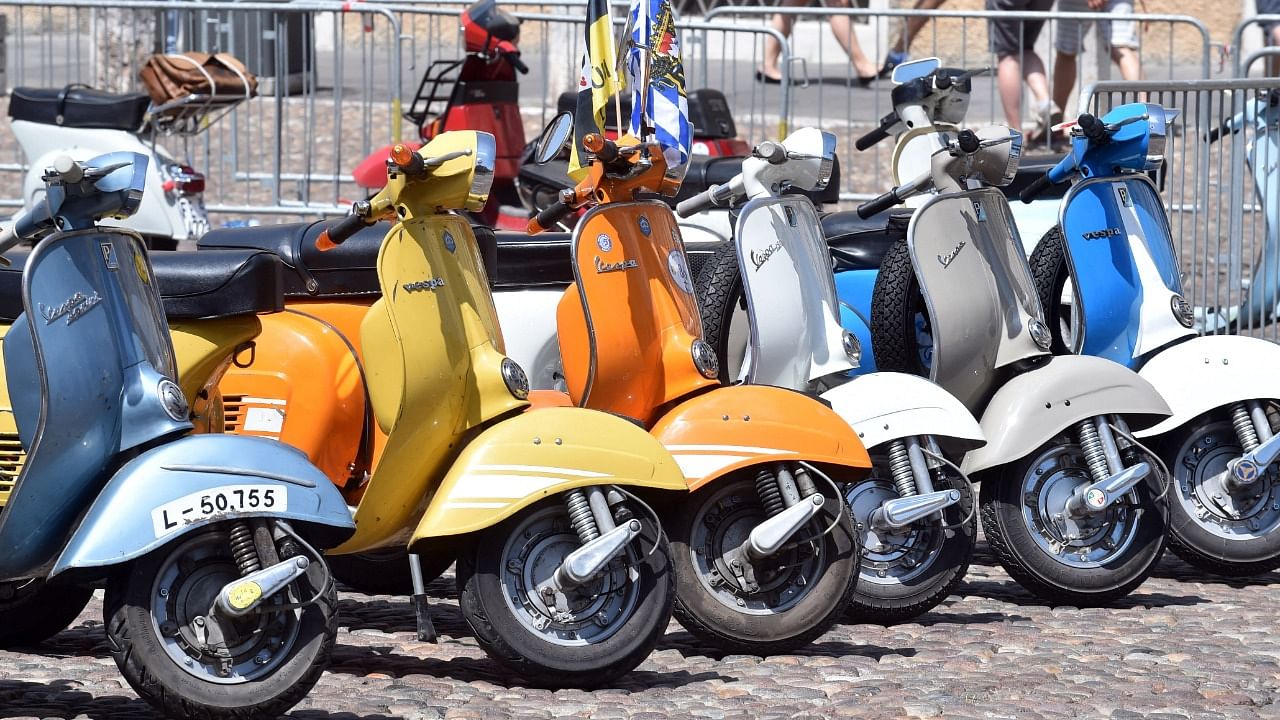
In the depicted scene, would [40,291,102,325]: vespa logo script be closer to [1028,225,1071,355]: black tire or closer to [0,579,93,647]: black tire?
[0,579,93,647]: black tire

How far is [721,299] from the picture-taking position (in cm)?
509

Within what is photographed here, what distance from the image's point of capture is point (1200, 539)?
5418 millimetres

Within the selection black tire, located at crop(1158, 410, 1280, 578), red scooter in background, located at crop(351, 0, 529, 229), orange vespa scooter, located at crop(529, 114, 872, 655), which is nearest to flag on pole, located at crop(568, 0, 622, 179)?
orange vespa scooter, located at crop(529, 114, 872, 655)

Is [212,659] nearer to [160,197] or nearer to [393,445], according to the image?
[393,445]

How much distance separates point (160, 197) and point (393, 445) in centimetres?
510

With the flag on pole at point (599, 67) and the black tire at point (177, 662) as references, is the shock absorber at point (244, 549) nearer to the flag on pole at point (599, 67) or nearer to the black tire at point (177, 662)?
the black tire at point (177, 662)

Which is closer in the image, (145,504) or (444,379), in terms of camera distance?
(145,504)

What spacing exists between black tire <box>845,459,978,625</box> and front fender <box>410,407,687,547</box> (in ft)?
2.74

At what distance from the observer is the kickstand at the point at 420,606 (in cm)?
407

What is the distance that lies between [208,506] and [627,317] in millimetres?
1230

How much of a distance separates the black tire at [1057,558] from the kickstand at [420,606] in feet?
5.23

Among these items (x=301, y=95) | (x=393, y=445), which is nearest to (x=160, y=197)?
(x=301, y=95)

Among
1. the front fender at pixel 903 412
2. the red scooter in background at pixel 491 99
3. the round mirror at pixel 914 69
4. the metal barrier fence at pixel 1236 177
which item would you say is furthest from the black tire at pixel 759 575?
the red scooter in background at pixel 491 99

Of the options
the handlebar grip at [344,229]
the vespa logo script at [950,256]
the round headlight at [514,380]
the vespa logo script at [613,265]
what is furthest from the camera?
the vespa logo script at [950,256]
